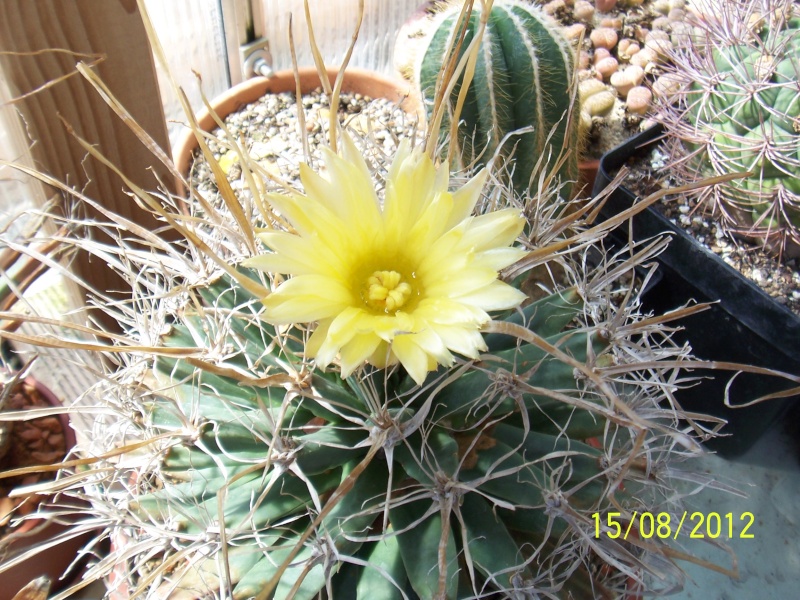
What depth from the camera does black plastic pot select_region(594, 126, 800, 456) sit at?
0.88 meters

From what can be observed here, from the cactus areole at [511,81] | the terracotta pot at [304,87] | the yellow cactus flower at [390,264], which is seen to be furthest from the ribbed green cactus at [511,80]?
the yellow cactus flower at [390,264]

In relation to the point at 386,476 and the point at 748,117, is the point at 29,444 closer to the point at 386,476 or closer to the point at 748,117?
the point at 386,476

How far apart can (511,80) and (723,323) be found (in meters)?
0.44

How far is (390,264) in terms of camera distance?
0.45m

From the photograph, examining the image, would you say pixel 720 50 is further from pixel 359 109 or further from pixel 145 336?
pixel 145 336

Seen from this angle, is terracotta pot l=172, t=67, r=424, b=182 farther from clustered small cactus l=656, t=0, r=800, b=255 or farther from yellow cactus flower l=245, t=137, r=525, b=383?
yellow cactus flower l=245, t=137, r=525, b=383

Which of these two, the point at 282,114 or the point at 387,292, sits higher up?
the point at 387,292

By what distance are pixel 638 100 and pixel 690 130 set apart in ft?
0.83

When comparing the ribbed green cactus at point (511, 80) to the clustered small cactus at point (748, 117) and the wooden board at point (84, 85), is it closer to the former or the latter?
the clustered small cactus at point (748, 117)

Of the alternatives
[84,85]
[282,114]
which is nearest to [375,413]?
[84,85]

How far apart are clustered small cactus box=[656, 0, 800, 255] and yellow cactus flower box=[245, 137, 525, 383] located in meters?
0.62

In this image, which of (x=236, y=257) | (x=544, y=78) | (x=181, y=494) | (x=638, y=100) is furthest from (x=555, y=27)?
(x=181, y=494)

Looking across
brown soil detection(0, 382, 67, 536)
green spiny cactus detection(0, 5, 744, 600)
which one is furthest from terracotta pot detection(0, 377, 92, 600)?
green spiny cactus detection(0, 5, 744, 600)

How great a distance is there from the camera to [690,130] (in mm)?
961
